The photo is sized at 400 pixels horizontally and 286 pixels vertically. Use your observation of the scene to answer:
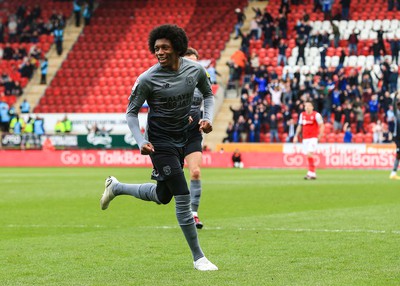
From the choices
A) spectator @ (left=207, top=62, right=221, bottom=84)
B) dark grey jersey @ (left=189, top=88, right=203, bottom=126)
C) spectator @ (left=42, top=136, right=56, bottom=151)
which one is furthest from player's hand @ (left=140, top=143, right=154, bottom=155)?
spectator @ (left=207, top=62, right=221, bottom=84)

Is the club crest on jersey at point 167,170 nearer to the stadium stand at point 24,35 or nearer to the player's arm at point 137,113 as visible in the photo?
the player's arm at point 137,113

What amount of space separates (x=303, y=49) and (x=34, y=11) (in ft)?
55.8

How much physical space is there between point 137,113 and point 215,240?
3.03 meters

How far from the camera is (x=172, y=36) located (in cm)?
863

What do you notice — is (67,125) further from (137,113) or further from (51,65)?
(137,113)

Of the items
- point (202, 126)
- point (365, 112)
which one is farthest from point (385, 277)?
point (365, 112)

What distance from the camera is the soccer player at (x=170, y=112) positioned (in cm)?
869

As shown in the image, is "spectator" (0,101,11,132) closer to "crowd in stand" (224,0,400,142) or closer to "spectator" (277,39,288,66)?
"crowd in stand" (224,0,400,142)

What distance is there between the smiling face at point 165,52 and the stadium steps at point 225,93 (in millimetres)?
34644

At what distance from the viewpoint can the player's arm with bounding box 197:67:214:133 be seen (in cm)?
904

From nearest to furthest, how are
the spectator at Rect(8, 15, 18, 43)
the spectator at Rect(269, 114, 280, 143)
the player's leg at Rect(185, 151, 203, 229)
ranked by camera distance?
1. the player's leg at Rect(185, 151, 203, 229)
2. the spectator at Rect(269, 114, 280, 143)
3. the spectator at Rect(8, 15, 18, 43)

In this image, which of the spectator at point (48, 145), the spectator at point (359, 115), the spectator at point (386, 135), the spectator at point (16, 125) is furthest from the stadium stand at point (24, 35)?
the spectator at point (386, 135)

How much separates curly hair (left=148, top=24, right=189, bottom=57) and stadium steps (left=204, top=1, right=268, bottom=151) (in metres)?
34.7

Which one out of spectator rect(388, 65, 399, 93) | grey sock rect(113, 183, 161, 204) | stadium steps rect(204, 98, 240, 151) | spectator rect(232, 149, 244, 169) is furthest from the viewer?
stadium steps rect(204, 98, 240, 151)
